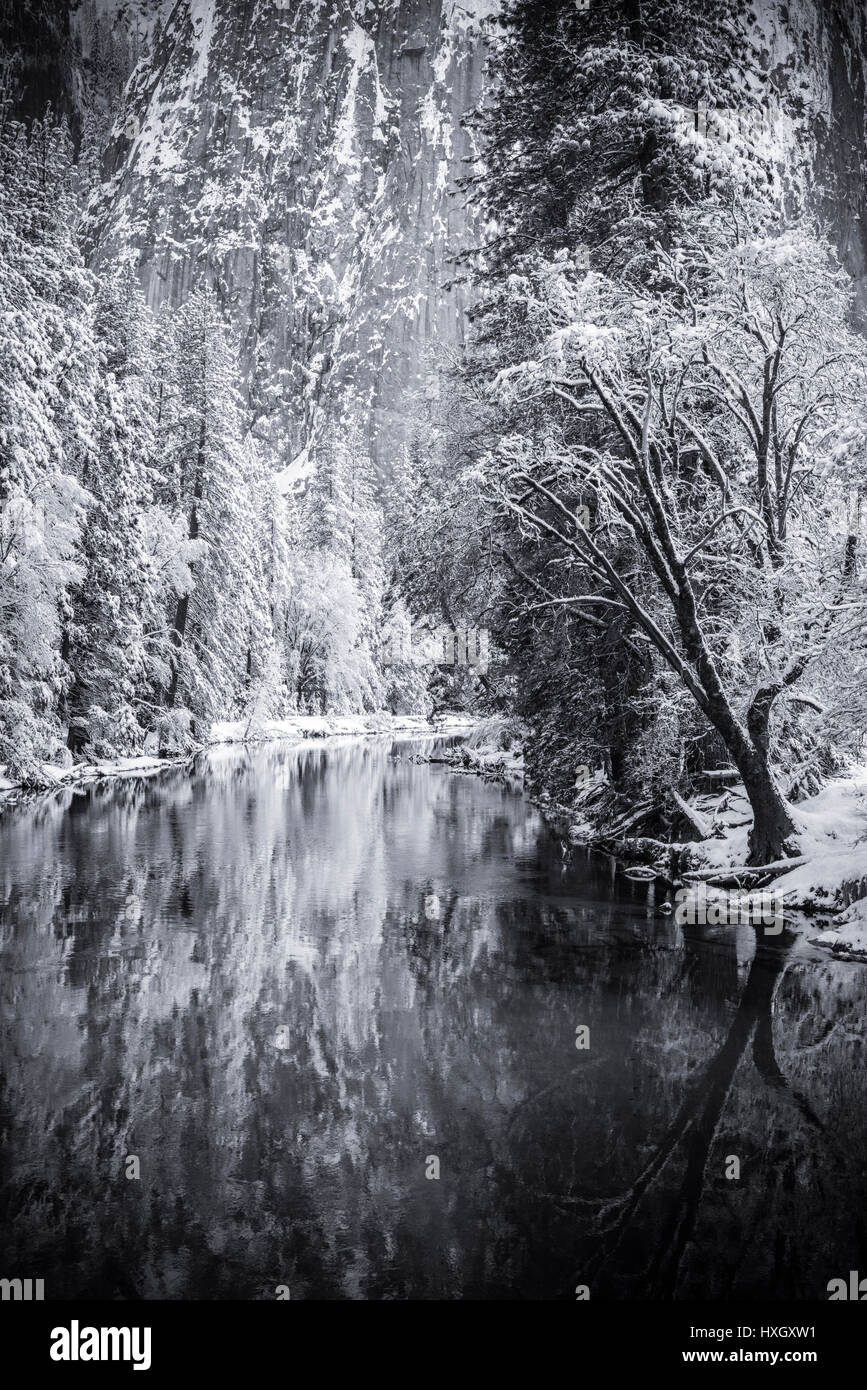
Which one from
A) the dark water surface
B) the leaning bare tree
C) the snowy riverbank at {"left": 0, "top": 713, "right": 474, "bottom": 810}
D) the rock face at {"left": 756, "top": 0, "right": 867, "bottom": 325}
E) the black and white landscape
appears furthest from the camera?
the snowy riverbank at {"left": 0, "top": 713, "right": 474, "bottom": 810}

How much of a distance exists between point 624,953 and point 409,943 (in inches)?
99.1

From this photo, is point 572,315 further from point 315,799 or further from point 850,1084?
point 315,799

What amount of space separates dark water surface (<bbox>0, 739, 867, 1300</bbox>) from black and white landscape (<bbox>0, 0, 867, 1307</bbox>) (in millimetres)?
37

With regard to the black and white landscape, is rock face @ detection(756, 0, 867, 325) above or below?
above

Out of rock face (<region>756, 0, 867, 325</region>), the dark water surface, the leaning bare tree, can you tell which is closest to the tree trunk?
the leaning bare tree

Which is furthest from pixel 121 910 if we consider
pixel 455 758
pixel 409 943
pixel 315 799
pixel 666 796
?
pixel 455 758

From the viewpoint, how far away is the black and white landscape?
536 cm

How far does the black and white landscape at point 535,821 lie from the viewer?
211 inches

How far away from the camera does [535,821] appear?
931 inches

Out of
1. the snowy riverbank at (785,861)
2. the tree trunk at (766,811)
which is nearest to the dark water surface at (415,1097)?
the snowy riverbank at (785,861)

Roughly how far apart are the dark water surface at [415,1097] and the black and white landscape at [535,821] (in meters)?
0.04

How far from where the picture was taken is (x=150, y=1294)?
4.46 metres

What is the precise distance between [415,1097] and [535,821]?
17001 millimetres

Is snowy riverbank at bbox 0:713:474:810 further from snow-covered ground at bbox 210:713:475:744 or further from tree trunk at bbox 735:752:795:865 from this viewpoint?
tree trunk at bbox 735:752:795:865
